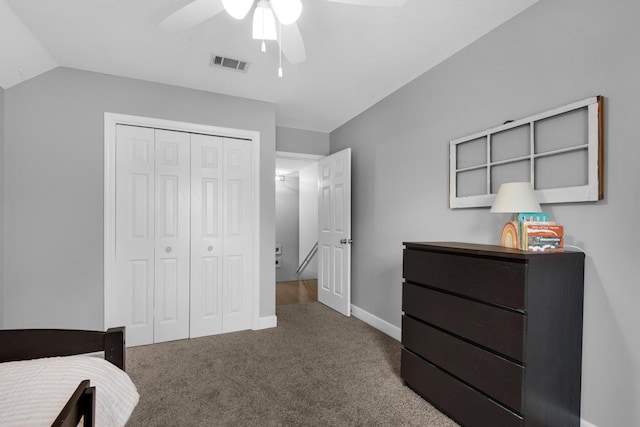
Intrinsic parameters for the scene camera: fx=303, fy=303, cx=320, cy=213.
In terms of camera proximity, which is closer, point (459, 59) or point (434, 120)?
point (459, 59)

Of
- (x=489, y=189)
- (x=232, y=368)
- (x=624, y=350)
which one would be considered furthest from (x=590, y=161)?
(x=232, y=368)

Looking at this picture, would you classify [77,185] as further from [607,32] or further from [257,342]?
[607,32]

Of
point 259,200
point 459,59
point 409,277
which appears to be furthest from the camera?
point 259,200

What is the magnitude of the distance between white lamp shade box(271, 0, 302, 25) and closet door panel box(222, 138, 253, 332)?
2.00 metres

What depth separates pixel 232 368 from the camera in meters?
2.39

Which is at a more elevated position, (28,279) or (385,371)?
(28,279)

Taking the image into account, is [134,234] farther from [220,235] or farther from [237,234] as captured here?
[237,234]

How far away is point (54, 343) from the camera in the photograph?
45.1 inches

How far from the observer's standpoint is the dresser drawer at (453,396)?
4.91ft

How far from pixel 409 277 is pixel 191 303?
7.12 feet

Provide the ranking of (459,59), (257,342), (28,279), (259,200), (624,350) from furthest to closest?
(259,200), (257,342), (28,279), (459,59), (624,350)

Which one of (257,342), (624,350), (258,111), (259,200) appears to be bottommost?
(257,342)

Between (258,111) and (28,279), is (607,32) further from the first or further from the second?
(28,279)

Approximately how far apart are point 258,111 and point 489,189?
240 cm
